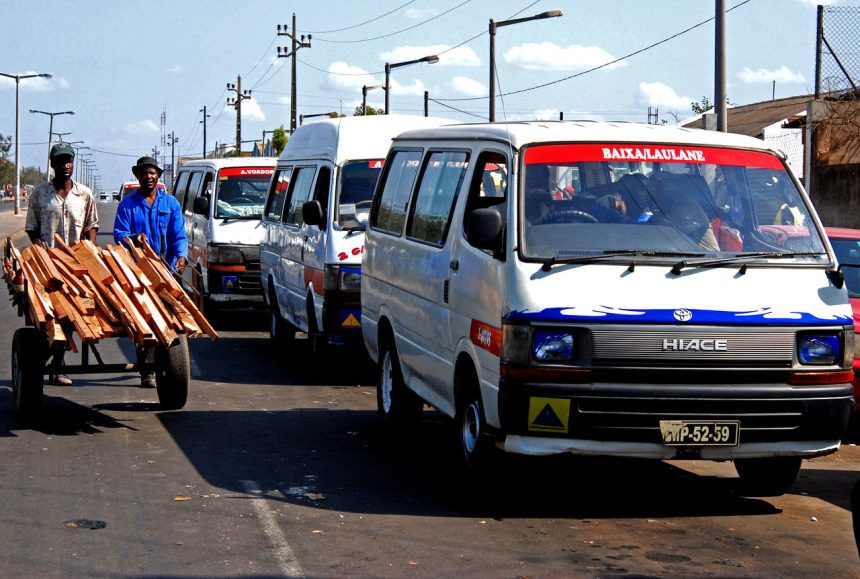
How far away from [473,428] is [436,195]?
1.85 meters

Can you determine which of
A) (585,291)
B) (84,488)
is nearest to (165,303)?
(84,488)

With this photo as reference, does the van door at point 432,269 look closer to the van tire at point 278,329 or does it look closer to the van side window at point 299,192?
the van side window at point 299,192

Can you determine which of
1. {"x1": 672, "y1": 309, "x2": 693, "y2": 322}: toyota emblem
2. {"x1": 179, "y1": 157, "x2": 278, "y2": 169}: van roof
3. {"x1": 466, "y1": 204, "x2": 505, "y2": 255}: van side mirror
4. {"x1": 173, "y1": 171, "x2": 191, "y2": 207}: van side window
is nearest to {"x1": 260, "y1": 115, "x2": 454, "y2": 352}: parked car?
{"x1": 179, "y1": 157, "x2": 278, "y2": 169}: van roof

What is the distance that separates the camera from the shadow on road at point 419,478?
695 centimetres

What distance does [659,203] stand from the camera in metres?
7.13

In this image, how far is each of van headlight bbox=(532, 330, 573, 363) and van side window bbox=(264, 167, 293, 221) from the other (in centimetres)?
781

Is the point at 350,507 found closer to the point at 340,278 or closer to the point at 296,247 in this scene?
the point at 340,278

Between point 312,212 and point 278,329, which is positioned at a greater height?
point 312,212

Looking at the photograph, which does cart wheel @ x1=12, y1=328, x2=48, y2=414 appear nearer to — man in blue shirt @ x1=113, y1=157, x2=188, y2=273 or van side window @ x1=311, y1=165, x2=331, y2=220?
man in blue shirt @ x1=113, y1=157, x2=188, y2=273

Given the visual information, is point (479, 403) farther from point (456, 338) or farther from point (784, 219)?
point (784, 219)

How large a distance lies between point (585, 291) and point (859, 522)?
5.82 feet

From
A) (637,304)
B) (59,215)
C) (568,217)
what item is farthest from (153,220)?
(637,304)

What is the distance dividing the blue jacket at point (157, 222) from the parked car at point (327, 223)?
52.2 inches

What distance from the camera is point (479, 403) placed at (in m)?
6.99
